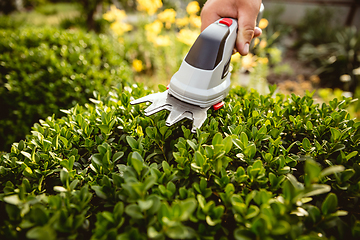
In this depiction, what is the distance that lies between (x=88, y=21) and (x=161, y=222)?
18.8ft

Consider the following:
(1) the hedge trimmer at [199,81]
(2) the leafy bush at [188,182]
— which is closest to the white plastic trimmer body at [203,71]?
(1) the hedge trimmer at [199,81]

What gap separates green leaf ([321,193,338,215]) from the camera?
68 centimetres

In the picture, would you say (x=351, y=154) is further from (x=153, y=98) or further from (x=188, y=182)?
(x=153, y=98)

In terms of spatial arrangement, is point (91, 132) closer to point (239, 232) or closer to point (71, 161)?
point (71, 161)

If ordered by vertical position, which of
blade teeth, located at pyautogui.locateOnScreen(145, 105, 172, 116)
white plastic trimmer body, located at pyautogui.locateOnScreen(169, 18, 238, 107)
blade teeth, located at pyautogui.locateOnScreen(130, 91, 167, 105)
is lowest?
blade teeth, located at pyautogui.locateOnScreen(145, 105, 172, 116)

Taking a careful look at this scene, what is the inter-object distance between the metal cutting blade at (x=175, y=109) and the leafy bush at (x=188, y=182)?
0.23ft

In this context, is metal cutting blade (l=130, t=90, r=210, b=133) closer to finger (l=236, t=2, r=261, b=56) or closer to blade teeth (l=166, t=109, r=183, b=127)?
blade teeth (l=166, t=109, r=183, b=127)

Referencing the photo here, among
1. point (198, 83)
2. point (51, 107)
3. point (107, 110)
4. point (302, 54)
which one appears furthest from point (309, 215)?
point (302, 54)

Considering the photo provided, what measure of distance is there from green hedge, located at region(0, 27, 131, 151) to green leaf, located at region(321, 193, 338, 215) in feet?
5.85

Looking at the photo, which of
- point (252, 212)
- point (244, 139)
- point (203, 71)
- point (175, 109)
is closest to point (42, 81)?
point (175, 109)

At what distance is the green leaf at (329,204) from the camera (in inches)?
26.8

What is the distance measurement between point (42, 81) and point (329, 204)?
2.42 metres

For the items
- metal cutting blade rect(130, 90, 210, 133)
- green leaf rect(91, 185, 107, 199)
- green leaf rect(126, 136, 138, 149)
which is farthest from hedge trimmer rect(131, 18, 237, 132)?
green leaf rect(91, 185, 107, 199)

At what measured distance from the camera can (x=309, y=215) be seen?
72 centimetres
